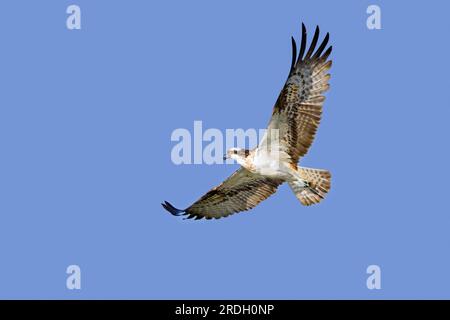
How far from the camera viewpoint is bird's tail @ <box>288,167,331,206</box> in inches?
552

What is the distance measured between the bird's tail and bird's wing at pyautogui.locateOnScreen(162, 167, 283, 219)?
1.65ft

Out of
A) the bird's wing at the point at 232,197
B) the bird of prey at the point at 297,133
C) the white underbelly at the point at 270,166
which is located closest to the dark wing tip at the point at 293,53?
the bird of prey at the point at 297,133

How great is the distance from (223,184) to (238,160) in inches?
31.6

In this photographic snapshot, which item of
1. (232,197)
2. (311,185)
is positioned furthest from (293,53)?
(232,197)

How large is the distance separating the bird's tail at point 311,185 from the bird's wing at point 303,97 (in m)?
0.41

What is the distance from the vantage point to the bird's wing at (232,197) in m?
14.7

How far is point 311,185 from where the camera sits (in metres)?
14.0

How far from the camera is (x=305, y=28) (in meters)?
13.6

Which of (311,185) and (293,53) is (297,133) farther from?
(293,53)

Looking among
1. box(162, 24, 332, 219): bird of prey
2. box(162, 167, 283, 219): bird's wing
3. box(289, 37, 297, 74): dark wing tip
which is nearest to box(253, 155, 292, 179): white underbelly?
box(162, 24, 332, 219): bird of prey

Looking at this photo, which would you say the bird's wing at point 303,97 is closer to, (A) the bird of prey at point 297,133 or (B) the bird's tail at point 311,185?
(A) the bird of prey at point 297,133

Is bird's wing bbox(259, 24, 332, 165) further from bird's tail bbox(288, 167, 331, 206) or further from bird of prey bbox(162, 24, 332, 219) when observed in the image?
bird's tail bbox(288, 167, 331, 206)

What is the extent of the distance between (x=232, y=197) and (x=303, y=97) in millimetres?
1967
